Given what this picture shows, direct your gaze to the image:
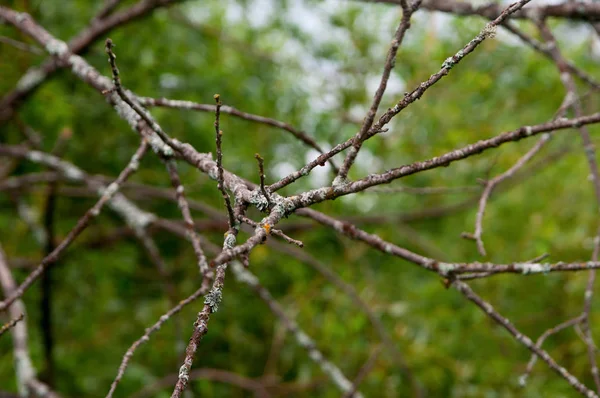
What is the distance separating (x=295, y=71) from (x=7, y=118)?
5.33ft

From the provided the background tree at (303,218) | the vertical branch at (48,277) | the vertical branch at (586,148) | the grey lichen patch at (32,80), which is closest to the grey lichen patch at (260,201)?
the vertical branch at (586,148)

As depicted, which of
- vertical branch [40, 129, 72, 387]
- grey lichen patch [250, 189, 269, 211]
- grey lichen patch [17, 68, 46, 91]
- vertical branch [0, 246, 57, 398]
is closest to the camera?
grey lichen patch [250, 189, 269, 211]

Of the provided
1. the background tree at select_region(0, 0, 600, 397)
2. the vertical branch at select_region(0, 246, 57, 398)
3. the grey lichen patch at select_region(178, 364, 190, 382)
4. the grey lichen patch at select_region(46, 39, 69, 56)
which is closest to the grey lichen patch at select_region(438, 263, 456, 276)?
the grey lichen patch at select_region(178, 364, 190, 382)

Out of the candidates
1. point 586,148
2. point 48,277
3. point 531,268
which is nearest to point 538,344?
point 531,268

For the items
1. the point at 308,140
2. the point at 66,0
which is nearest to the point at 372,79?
the point at 66,0

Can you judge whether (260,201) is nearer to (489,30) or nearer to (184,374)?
(184,374)

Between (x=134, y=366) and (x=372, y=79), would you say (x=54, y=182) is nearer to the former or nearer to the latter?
(x=134, y=366)

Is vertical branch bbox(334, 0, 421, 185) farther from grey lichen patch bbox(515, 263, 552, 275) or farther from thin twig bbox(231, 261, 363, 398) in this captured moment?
thin twig bbox(231, 261, 363, 398)

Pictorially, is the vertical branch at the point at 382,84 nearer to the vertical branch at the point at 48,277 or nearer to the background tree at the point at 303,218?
the vertical branch at the point at 48,277

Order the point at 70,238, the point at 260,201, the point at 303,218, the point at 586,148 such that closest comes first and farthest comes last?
the point at 260,201, the point at 70,238, the point at 586,148, the point at 303,218

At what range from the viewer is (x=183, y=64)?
3121mm

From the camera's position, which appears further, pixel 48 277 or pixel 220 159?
pixel 48 277

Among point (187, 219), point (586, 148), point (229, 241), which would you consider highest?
point (586, 148)

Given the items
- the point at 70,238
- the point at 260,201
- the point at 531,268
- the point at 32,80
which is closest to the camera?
the point at 260,201
